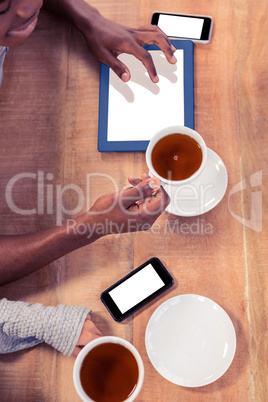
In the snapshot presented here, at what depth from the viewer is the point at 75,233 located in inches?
35.6

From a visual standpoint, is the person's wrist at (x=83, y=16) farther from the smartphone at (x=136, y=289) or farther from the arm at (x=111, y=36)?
the smartphone at (x=136, y=289)

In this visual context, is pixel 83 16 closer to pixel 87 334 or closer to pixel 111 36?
pixel 111 36

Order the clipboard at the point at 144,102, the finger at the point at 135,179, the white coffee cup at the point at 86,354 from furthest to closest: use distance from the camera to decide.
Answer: the clipboard at the point at 144,102 → the finger at the point at 135,179 → the white coffee cup at the point at 86,354

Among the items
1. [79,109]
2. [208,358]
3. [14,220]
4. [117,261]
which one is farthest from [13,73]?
[208,358]

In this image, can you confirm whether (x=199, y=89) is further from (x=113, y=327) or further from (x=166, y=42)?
(x=113, y=327)

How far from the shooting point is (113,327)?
2.94ft

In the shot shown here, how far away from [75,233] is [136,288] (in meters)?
0.19

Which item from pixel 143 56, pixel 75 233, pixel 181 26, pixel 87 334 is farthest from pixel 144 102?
pixel 87 334

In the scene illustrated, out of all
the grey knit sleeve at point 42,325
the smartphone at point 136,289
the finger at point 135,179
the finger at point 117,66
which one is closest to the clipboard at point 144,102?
the finger at point 117,66

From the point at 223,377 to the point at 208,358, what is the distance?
5cm

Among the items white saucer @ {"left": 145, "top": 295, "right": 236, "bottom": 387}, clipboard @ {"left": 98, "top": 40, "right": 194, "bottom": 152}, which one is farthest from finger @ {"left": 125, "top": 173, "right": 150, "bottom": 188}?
white saucer @ {"left": 145, "top": 295, "right": 236, "bottom": 387}

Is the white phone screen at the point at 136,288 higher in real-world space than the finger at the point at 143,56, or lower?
lower

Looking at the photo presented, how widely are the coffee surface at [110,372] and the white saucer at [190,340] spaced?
0.23ft

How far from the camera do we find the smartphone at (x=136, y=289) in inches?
35.1
